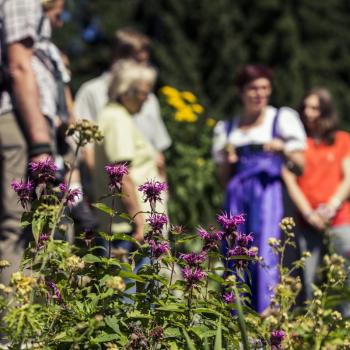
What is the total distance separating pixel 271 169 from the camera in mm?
4992

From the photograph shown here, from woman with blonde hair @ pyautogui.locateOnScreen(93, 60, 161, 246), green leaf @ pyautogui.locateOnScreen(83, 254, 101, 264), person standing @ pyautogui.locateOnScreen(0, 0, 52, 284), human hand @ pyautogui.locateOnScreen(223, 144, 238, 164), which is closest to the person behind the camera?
green leaf @ pyautogui.locateOnScreen(83, 254, 101, 264)

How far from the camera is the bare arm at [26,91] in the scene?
3.36m

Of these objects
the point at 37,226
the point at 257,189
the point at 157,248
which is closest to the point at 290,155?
the point at 257,189

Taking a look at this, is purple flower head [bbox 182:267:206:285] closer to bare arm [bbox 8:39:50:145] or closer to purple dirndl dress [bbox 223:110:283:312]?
bare arm [bbox 8:39:50:145]

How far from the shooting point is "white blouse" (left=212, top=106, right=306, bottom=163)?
16.5 feet

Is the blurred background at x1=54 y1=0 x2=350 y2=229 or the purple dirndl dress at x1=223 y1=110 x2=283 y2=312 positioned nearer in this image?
the purple dirndl dress at x1=223 y1=110 x2=283 y2=312

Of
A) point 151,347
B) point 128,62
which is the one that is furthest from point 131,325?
point 128,62

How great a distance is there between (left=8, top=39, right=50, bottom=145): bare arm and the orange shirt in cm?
229

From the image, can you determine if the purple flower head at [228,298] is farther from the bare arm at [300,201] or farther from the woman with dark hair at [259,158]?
the bare arm at [300,201]

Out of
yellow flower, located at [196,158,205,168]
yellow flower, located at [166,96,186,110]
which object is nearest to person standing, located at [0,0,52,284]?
yellow flower, located at [166,96,186,110]

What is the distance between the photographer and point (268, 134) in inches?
199

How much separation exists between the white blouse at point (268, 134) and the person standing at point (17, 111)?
1.81m

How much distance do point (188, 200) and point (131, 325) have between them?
20.3ft

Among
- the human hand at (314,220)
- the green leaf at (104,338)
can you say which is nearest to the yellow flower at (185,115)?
the human hand at (314,220)
